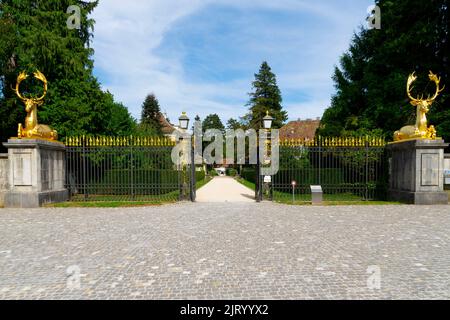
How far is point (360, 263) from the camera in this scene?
17.1 feet

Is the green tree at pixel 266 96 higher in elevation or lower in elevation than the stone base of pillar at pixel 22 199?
higher

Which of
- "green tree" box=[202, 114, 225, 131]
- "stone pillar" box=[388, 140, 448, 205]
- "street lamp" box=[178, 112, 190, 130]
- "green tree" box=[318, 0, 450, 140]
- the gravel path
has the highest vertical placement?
"green tree" box=[202, 114, 225, 131]

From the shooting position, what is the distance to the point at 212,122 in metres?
99.8

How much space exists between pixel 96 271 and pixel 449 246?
7.23m

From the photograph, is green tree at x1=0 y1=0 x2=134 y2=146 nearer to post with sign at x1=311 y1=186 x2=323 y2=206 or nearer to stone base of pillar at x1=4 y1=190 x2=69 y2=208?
stone base of pillar at x1=4 y1=190 x2=69 y2=208

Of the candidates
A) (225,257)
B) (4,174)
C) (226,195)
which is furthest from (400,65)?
(4,174)

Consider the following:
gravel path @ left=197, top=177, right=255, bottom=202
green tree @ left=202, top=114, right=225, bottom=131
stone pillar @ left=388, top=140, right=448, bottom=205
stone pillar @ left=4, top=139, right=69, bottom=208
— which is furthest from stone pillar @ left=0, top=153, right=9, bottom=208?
green tree @ left=202, top=114, right=225, bottom=131

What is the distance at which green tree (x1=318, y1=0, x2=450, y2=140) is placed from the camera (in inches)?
710

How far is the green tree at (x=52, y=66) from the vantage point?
18531 millimetres

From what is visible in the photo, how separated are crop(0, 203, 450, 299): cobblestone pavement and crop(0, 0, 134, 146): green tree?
10.3 metres

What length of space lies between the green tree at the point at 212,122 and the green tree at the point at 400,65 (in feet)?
250

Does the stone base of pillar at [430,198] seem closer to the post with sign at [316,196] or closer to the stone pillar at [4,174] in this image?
the post with sign at [316,196]

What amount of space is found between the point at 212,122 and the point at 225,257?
95.5 m

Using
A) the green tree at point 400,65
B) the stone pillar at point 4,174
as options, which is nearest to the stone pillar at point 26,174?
the stone pillar at point 4,174
